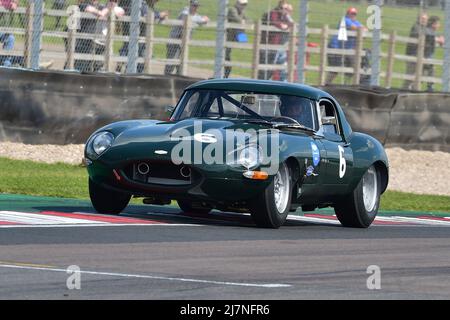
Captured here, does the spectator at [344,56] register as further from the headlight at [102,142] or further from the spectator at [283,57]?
the headlight at [102,142]

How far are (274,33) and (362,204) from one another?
1077 centimetres

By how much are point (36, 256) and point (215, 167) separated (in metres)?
2.70

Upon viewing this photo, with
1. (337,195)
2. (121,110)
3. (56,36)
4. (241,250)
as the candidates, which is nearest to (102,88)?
(121,110)

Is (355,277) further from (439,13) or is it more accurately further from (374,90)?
(439,13)

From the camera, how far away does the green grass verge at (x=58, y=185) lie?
15203 mm

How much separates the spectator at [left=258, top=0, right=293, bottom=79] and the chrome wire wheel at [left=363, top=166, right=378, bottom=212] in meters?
10.2

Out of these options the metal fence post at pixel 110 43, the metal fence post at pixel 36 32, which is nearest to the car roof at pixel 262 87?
the metal fence post at pixel 36 32

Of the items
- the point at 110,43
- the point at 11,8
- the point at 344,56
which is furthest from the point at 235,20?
the point at 11,8

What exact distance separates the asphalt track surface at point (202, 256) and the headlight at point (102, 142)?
0.66 m

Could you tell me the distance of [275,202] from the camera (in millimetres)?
11781

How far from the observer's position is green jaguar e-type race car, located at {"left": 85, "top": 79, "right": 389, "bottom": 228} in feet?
37.7

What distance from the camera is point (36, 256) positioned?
29.9 ft

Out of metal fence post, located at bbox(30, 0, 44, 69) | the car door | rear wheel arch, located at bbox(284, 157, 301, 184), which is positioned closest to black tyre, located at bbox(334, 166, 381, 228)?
the car door

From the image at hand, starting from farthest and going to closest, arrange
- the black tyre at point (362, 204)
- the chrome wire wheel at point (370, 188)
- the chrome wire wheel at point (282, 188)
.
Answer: the chrome wire wheel at point (370, 188), the black tyre at point (362, 204), the chrome wire wheel at point (282, 188)
